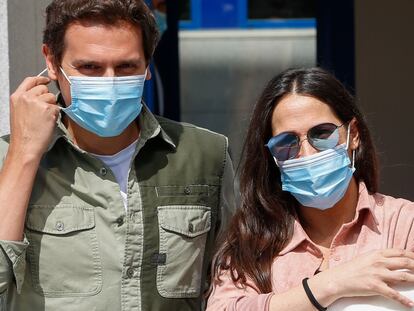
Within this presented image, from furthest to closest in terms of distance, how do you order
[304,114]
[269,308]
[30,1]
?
[30,1] < [304,114] < [269,308]

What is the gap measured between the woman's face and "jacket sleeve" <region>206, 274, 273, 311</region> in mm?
417

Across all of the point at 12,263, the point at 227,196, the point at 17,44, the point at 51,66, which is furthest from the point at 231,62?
the point at 12,263

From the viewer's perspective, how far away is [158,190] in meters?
2.59

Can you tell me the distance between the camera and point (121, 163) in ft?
8.48

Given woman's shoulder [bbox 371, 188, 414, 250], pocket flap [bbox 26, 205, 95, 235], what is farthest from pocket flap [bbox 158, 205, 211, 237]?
woman's shoulder [bbox 371, 188, 414, 250]

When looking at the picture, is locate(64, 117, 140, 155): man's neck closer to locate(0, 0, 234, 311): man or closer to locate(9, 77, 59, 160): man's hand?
locate(0, 0, 234, 311): man

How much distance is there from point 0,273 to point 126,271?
0.36 meters

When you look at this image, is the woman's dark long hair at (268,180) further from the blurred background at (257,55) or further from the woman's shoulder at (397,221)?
the blurred background at (257,55)

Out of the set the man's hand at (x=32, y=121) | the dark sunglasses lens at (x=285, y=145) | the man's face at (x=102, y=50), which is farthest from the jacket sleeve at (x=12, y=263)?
the dark sunglasses lens at (x=285, y=145)

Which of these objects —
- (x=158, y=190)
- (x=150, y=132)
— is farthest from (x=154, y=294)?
(x=150, y=132)

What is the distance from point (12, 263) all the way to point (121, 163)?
0.46 metres

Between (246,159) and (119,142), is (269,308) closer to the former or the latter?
(246,159)

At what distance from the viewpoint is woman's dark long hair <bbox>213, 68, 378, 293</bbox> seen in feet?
8.07

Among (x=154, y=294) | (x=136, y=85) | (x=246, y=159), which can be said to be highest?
(x=136, y=85)
